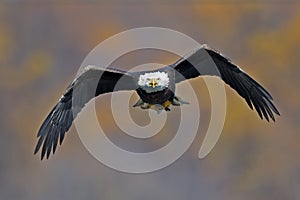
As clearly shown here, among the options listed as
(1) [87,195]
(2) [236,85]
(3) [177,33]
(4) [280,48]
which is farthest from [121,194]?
(2) [236,85]

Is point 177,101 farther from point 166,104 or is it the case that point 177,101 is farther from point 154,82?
point 154,82

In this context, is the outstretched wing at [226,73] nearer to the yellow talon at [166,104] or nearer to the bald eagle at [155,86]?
the bald eagle at [155,86]

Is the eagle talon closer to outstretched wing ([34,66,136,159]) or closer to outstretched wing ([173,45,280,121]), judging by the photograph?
outstretched wing ([173,45,280,121])

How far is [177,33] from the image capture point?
1678cm

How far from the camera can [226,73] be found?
8.50m

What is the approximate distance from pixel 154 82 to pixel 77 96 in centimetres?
81

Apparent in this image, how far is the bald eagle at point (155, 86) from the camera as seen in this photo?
815 cm

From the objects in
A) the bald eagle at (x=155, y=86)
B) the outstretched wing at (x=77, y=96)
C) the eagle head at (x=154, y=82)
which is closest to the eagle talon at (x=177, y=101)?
the bald eagle at (x=155, y=86)

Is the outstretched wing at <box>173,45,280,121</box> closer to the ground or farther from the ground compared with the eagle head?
farther from the ground

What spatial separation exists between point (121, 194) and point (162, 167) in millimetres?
704

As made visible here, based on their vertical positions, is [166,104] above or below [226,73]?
below

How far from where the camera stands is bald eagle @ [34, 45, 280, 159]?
26.7 feet

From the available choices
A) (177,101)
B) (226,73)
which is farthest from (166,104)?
(226,73)

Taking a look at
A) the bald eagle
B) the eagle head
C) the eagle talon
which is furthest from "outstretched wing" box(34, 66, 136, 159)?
the eagle talon
